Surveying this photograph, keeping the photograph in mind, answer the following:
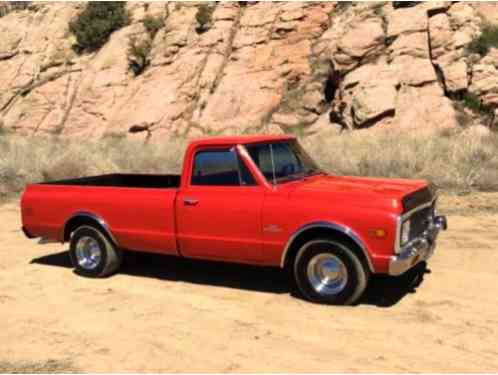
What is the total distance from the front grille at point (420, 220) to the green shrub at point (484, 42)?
16.6 meters

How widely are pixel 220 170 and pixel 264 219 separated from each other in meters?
0.90

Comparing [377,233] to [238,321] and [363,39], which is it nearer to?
[238,321]

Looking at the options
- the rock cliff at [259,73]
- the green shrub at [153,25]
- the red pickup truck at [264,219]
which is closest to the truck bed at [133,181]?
the red pickup truck at [264,219]

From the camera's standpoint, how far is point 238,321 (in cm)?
585

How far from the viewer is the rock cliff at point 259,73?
21.0m

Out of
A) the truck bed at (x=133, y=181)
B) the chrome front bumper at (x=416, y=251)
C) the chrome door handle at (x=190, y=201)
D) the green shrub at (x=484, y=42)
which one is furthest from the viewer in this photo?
the green shrub at (x=484, y=42)

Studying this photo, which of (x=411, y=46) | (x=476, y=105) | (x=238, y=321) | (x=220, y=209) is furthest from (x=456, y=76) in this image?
(x=238, y=321)

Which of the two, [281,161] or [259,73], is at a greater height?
[259,73]

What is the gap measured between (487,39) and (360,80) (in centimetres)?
481

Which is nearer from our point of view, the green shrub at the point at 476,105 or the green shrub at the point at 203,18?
the green shrub at the point at 476,105

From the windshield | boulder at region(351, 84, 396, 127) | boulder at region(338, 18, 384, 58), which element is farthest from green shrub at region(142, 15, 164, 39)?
the windshield

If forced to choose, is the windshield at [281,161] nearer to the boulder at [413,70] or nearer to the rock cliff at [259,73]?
the rock cliff at [259,73]

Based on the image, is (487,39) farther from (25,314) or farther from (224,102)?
(25,314)

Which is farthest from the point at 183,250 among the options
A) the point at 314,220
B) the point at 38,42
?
the point at 38,42
